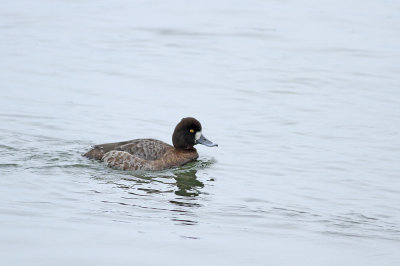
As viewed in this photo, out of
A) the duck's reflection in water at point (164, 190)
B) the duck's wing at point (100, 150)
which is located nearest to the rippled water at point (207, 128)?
the duck's reflection in water at point (164, 190)

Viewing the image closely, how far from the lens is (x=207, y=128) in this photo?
14.6m

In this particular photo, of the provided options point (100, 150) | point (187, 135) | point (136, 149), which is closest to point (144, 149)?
point (136, 149)

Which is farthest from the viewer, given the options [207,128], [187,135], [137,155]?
[207,128]

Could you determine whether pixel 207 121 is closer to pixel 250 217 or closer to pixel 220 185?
pixel 220 185

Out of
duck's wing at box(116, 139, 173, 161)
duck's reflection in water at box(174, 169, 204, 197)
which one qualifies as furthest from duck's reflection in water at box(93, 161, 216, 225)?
duck's wing at box(116, 139, 173, 161)

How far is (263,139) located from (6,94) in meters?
5.11

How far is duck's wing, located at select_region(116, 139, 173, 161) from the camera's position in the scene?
39.9 feet

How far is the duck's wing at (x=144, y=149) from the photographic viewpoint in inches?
478

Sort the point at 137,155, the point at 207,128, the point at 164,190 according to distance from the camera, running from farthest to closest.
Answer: the point at 207,128 → the point at 137,155 → the point at 164,190

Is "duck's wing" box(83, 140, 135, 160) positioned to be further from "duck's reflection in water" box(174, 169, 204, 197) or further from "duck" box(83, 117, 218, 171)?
"duck's reflection in water" box(174, 169, 204, 197)

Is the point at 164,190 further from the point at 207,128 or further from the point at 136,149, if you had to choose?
the point at 207,128

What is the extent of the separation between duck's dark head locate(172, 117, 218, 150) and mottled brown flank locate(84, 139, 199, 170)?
278 millimetres

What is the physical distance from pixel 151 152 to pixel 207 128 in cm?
256

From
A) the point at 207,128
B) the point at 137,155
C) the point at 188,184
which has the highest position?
the point at 207,128
